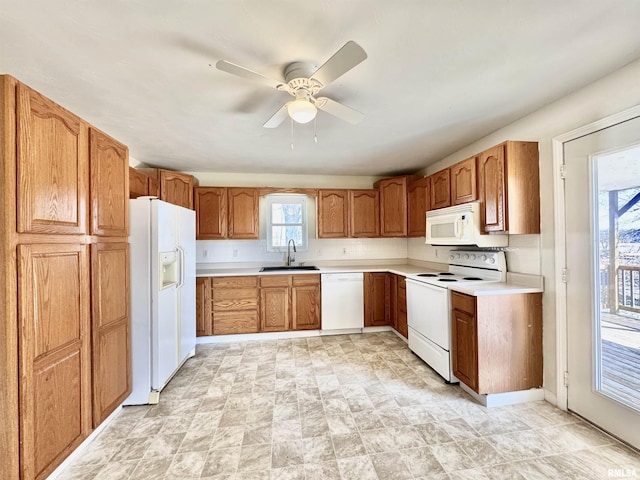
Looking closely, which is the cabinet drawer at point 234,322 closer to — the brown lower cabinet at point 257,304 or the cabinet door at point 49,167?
the brown lower cabinet at point 257,304

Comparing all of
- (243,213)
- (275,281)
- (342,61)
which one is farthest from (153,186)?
(342,61)

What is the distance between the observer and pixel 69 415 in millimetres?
1479

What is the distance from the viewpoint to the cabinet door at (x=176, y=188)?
3.47 metres

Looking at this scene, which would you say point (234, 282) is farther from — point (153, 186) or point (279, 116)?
point (279, 116)

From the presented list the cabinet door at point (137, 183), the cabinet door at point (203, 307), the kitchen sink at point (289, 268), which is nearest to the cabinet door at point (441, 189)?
the kitchen sink at point (289, 268)

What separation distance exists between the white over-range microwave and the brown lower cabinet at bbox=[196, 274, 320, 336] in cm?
174

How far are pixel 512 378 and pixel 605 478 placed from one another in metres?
0.70

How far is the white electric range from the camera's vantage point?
242 cm

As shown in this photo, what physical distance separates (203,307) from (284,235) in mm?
1484

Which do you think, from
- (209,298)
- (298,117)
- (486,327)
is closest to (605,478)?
(486,327)

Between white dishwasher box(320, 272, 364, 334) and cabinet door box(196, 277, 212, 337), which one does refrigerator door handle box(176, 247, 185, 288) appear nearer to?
cabinet door box(196, 277, 212, 337)

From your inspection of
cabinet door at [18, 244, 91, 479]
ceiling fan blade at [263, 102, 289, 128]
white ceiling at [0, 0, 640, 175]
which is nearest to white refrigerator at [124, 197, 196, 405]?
cabinet door at [18, 244, 91, 479]

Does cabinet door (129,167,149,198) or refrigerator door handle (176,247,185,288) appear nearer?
refrigerator door handle (176,247,185,288)

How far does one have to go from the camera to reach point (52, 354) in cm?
136
